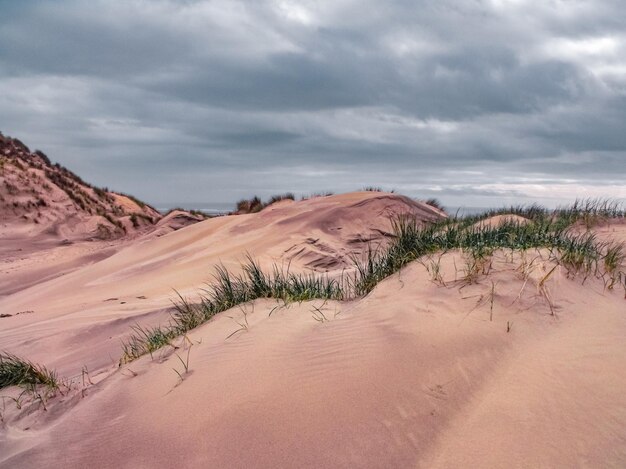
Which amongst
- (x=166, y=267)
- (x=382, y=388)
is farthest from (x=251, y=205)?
(x=382, y=388)

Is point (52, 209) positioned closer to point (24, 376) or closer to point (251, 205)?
point (251, 205)

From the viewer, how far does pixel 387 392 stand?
2977mm

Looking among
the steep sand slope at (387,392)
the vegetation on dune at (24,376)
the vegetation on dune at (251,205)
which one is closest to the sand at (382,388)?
the steep sand slope at (387,392)

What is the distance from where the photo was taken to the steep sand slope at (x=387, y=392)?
8.61 feet

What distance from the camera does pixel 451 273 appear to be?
438 centimetres

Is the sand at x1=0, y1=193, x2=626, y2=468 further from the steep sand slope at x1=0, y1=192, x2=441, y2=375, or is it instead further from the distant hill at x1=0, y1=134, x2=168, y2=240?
the distant hill at x1=0, y1=134, x2=168, y2=240

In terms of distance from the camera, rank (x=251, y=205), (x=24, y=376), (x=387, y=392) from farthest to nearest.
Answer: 1. (x=251, y=205)
2. (x=24, y=376)
3. (x=387, y=392)

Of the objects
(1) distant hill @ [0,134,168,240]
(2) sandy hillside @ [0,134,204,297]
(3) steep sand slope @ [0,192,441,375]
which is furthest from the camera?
(1) distant hill @ [0,134,168,240]

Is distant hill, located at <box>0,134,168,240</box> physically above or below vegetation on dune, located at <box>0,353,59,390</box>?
Result: above

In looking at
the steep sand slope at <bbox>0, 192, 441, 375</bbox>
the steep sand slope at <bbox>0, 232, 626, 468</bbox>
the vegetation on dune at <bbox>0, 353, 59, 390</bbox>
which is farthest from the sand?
the steep sand slope at <bbox>0, 192, 441, 375</bbox>

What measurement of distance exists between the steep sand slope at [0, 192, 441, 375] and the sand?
140 centimetres

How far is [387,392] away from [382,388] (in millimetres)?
48

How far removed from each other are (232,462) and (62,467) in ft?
3.69

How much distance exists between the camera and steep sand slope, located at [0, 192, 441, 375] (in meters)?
6.60
